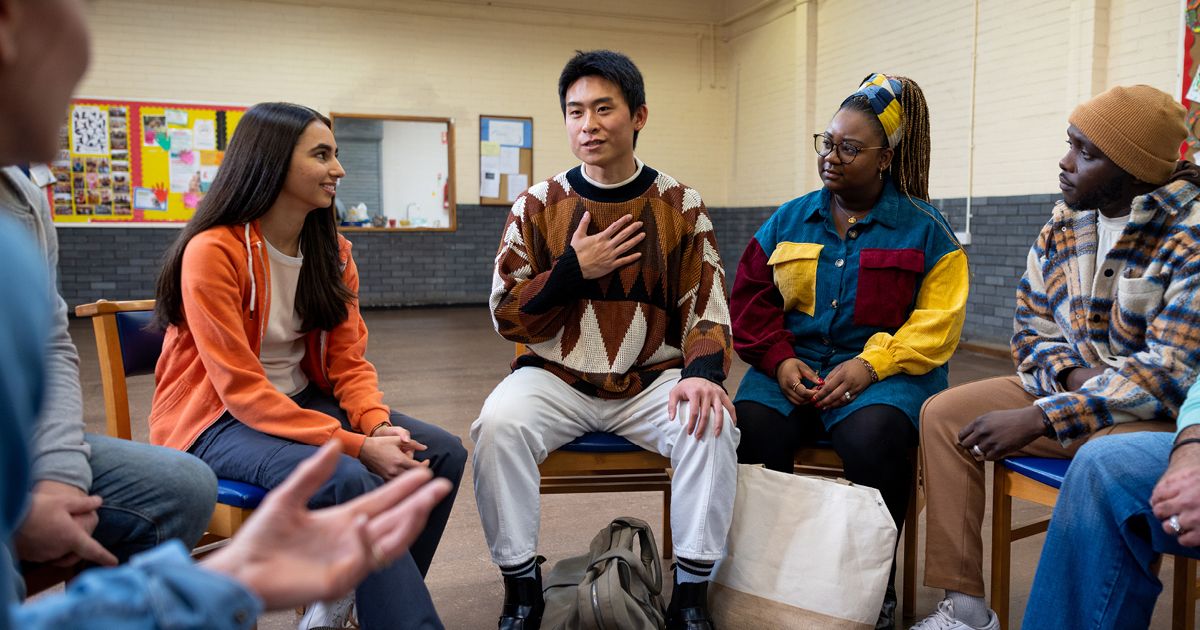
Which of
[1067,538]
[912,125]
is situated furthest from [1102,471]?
[912,125]

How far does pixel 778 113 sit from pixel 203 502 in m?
8.67

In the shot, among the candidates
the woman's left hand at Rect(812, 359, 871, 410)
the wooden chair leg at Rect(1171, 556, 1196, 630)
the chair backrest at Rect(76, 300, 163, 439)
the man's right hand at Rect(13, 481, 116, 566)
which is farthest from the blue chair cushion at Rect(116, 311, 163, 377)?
the wooden chair leg at Rect(1171, 556, 1196, 630)

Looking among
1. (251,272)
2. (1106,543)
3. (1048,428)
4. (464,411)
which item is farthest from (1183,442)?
(464,411)

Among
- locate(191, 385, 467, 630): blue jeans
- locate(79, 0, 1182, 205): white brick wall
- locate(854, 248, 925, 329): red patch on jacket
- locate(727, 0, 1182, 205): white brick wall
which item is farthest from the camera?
locate(79, 0, 1182, 205): white brick wall

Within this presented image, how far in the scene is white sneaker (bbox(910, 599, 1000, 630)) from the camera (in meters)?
1.91

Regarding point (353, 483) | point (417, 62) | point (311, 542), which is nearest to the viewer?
point (311, 542)

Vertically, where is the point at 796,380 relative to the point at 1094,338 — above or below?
below

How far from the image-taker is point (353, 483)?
1.71 m

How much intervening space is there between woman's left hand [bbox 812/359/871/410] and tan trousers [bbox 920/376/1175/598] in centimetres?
17

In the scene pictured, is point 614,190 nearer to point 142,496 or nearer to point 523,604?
point 523,604

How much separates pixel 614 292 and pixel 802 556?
31.2 inches

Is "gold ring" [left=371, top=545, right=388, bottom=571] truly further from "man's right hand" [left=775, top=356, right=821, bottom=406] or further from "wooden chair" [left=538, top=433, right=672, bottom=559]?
"man's right hand" [left=775, top=356, right=821, bottom=406]

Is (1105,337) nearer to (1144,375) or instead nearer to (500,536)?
(1144,375)

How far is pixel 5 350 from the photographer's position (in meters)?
0.55
